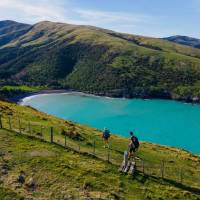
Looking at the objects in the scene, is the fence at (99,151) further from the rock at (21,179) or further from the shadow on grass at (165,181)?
the rock at (21,179)

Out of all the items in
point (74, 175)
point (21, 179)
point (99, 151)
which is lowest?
point (99, 151)

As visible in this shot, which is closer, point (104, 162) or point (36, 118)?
point (104, 162)

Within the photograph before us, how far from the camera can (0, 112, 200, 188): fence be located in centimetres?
3844

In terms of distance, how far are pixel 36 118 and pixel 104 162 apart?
2665cm

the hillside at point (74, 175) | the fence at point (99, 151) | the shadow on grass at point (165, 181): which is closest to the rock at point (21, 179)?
the hillside at point (74, 175)

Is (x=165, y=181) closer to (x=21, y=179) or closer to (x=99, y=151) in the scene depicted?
(x=99, y=151)

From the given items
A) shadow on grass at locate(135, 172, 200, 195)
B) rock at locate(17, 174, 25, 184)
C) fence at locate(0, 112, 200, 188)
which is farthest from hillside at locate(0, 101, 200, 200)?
rock at locate(17, 174, 25, 184)

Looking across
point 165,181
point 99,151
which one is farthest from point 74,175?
point 99,151

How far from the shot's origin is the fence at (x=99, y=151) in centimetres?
3844

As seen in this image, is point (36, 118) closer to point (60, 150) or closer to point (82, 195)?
point (60, 150)

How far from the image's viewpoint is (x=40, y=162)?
35.9m

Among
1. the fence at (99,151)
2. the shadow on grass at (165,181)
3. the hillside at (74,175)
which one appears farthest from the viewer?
the fence at (99,151)

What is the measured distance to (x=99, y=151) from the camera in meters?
44.3

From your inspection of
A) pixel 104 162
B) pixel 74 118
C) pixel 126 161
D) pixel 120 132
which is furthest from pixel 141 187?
pixel 74 118
